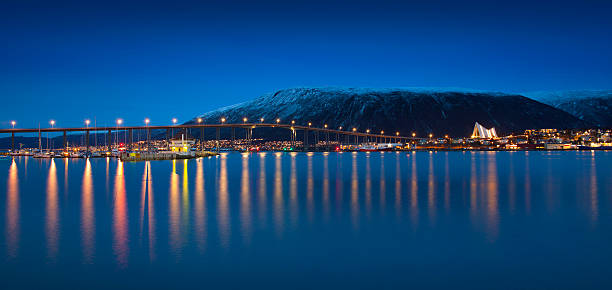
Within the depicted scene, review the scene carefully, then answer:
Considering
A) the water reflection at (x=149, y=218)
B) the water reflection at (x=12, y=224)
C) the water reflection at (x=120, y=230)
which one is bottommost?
the water reflection at (x=149, y=218)

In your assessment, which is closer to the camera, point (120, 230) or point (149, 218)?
point (120, 230)

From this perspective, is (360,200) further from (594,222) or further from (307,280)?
(307,280)

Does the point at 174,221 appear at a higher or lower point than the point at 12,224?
lower

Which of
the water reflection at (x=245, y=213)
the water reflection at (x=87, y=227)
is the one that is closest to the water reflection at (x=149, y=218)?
the water reflection at (x=87, y=227)

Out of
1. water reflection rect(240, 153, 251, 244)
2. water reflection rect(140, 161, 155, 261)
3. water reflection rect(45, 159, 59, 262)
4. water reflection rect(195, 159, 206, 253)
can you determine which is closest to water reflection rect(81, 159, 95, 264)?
water reflection rect(45, 159, 59, 262)

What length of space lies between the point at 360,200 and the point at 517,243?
1017cm

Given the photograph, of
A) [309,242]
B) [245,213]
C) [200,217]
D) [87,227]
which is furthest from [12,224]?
[309,242]

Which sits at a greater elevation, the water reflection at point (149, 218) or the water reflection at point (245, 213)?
the water reflection at point (149, 218)

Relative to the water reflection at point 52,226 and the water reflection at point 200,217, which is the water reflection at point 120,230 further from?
the water reflection at point 200,217

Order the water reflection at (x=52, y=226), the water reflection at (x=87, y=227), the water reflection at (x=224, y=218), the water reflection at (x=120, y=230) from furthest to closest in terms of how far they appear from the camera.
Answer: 1. the water reflection at (x=224, y=218)
2. the water reflection at (x=52, y=226)
3. the water reflection at (x=87, y=227)
4. the water reflection at (x=120, y=230)

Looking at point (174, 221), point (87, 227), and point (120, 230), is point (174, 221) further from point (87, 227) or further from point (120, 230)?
point (87, 227)

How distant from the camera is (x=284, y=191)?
27.6 meters

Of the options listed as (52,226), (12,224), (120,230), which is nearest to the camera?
(120,230)

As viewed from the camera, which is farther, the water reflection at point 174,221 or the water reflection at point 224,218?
Result: the water reflection at point 224,218
